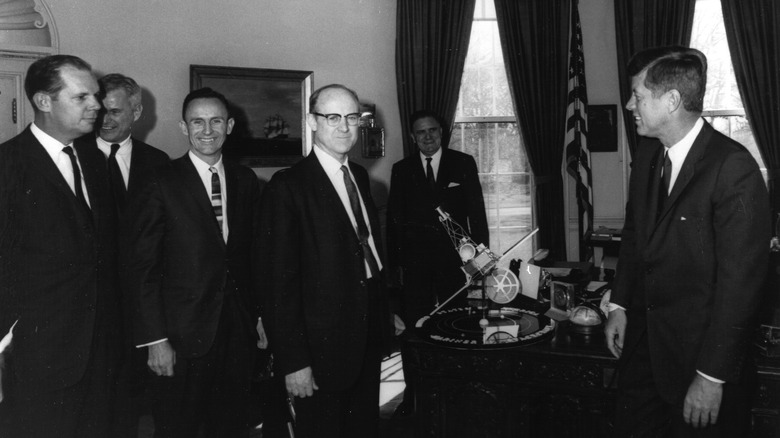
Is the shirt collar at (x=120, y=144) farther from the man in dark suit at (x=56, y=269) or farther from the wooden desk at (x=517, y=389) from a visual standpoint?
the wooden desk at (x=517, y=389)

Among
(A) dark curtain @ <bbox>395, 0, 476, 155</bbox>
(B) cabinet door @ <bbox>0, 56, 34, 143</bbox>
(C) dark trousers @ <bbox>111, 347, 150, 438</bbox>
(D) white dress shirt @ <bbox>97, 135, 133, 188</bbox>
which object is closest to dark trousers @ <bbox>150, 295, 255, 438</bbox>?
(C) dark trousers @ <bbox>111, 347, 150, 438</bbox>

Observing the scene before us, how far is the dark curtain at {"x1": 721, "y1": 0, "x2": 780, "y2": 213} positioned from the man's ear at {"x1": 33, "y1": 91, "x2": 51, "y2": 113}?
545cm

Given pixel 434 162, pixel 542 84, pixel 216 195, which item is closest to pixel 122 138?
pixel 216 195

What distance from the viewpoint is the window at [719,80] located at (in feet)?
18.1

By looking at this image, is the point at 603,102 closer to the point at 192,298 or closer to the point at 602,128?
the point at 602,128

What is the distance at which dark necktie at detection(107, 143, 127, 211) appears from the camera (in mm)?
2887

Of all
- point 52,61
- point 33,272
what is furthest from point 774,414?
point 52,61

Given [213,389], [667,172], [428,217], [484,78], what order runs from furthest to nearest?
[484,78], [428,217], [213,389], [667,172]

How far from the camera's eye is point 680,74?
1.95 meters

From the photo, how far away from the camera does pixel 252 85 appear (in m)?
4.81

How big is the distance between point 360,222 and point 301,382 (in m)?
0.63

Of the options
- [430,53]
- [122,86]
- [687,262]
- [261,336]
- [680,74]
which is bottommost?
[261,336]

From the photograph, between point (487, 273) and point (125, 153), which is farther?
point (125, 153)

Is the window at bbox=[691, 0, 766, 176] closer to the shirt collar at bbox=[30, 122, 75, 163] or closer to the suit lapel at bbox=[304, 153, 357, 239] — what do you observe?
the suit lapel at bbox=[304, 153, 357, 239]
